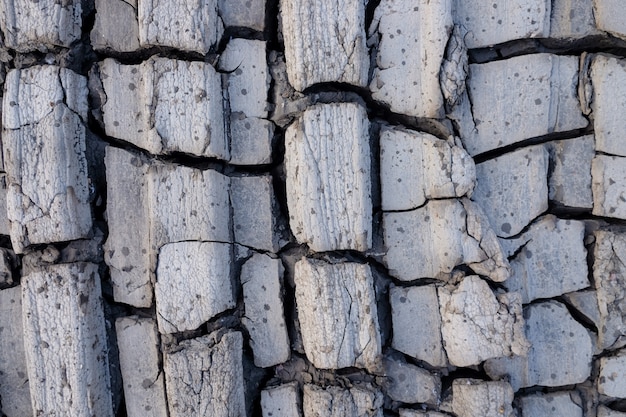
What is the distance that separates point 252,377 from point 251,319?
0.17 meters

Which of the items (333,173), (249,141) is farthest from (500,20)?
(249,141)

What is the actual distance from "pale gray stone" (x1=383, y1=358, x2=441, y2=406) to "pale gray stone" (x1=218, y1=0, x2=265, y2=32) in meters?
1.02

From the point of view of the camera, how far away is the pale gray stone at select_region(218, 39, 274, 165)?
4.85ft

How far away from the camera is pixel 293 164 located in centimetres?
143

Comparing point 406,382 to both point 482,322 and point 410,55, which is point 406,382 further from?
point 410,55

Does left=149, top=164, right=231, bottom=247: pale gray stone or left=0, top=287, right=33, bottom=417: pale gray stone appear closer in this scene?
left=149, top=164, right=231, bottom=247: pale gray stone

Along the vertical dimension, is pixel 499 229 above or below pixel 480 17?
below

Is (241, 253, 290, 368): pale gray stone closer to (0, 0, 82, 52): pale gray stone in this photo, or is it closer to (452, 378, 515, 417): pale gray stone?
(452, 378, 515, 417): pale gray stone

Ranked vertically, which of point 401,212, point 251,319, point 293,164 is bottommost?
point 251,319

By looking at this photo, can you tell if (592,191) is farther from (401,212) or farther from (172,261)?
(172,261)

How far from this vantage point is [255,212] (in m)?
1.49

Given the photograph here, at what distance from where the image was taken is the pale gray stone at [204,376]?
1425 millimetres

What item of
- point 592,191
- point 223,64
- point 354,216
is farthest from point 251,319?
point 592,191

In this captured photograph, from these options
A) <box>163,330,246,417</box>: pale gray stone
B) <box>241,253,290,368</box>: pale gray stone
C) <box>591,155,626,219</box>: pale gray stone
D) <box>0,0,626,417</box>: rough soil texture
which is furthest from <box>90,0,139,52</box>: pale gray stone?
<box>591,155,626,219</box>: pale gray stone
